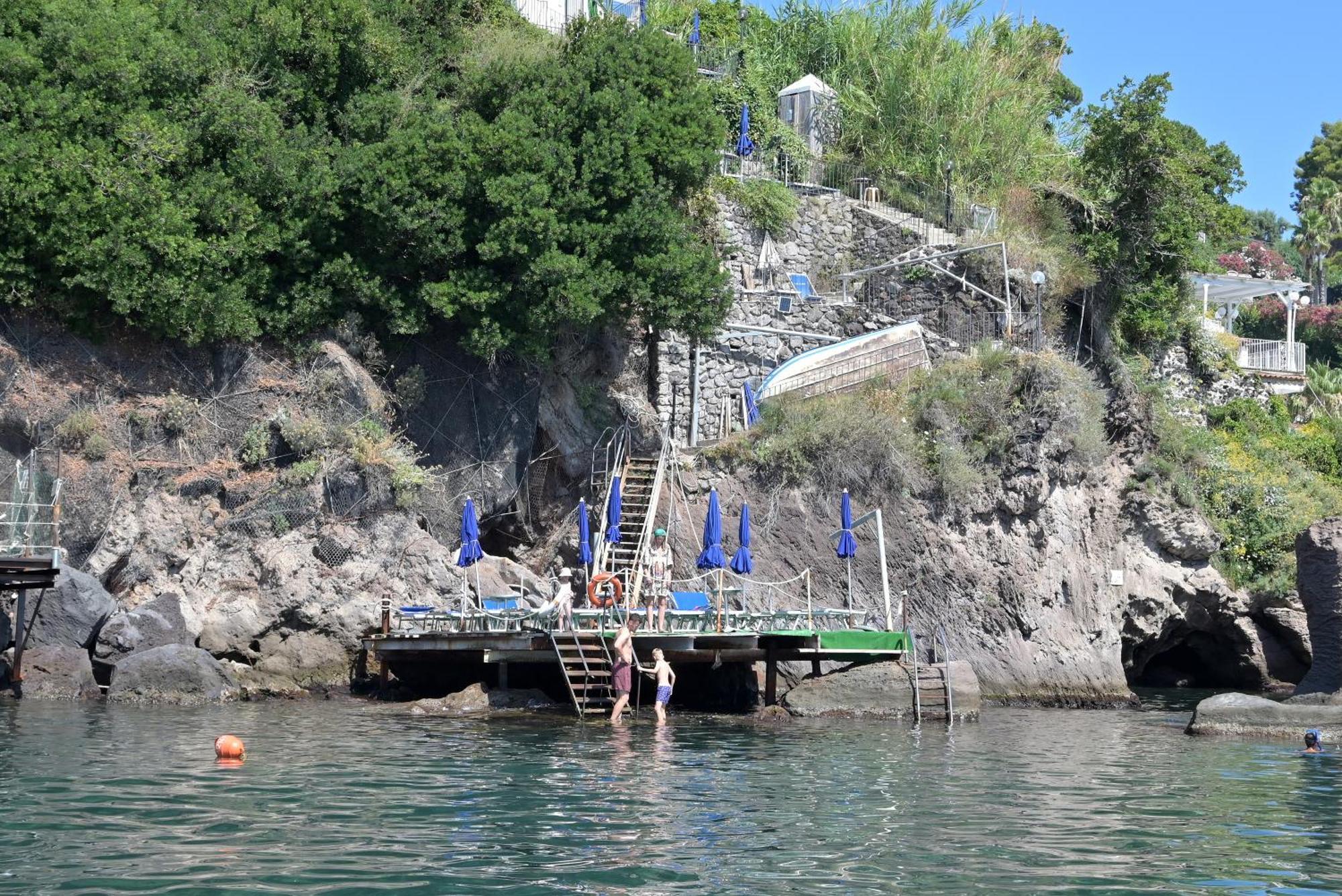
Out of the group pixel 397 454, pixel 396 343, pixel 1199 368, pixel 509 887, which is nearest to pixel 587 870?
pixel 509 887

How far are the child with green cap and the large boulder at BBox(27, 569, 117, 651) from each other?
382 inches

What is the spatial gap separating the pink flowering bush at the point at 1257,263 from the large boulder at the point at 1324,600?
31.8 metres

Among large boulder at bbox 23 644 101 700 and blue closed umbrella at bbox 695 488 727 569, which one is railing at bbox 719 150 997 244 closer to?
blue closed umbrella at bbox 695 488 727 569

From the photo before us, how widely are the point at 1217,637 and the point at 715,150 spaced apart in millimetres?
16075

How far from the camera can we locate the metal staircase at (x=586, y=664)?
2289 cm

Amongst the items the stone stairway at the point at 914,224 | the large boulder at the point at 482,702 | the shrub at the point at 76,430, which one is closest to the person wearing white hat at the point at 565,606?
the large boulder at the point at 482,702

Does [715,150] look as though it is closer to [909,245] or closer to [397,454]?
[909,245]

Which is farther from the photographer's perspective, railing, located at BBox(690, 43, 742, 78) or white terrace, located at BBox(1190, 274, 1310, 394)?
white terrace, located at BBox(1190, 274, 1310, 394)

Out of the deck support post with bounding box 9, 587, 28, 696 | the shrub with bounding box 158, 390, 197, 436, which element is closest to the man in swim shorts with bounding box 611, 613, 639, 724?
the deck support post with bounding box 9, 587, 28, 696

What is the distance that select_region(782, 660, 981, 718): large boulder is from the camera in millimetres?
23922

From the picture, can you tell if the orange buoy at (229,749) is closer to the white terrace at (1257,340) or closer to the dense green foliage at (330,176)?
the dense green foliage at (330,176)

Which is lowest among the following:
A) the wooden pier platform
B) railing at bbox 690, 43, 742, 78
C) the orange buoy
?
the orange buoy

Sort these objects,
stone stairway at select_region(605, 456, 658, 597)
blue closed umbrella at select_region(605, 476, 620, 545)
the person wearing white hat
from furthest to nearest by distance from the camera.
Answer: stone stairway at select_region(605, 456, 658, 597) < blue closed umbrella at select_region(605, 476, 620, 545) < the person wearing white hat

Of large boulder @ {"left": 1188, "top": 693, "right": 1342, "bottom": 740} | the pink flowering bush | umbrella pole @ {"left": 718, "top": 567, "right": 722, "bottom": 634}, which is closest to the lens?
large boulder @ {"left": 1188, "top": 693, "right": 1342, "bottom": 740}
